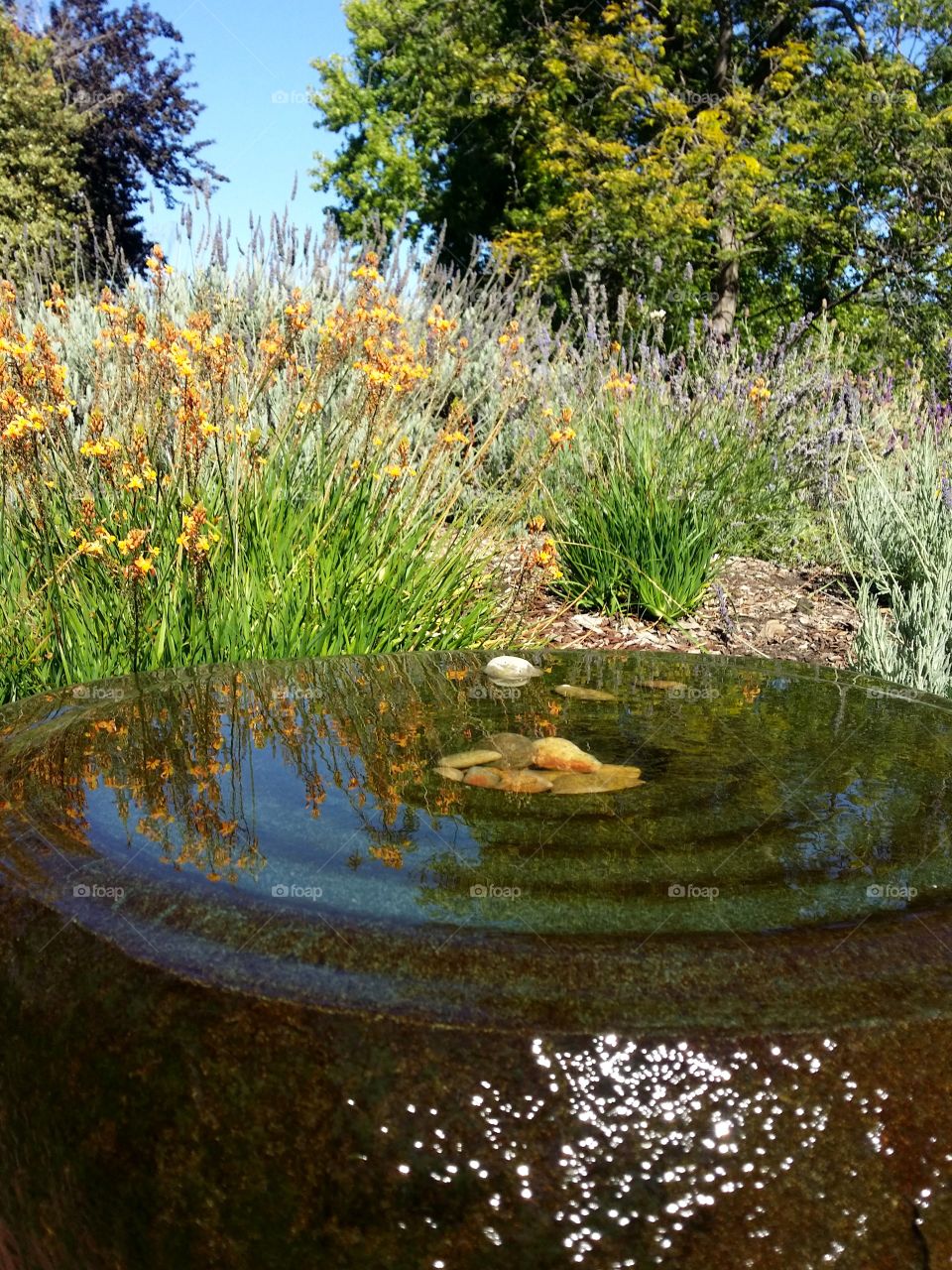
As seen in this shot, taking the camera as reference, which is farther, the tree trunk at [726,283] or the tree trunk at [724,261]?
the tree trunk at [724,261]

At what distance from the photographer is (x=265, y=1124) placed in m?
1.22

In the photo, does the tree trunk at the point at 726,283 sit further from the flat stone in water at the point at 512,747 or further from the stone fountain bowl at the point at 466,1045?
the stone fountain bowl at the point at 466,1045

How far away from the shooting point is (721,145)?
1827 cm

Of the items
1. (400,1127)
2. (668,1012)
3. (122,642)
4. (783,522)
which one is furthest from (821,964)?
(783,522)

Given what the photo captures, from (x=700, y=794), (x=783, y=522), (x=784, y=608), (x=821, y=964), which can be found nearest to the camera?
(x=821, y=964)

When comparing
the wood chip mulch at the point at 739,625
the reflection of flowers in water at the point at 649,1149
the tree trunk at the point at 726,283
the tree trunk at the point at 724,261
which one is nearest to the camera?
the reflection of flowers in water at the point at 649,1149

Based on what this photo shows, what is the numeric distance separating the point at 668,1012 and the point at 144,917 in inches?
25.9

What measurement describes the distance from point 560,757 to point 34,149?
24082 mm

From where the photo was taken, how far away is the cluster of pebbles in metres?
2.09

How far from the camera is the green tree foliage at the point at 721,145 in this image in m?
18.4

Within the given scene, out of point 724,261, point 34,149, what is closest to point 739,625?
point 724,261

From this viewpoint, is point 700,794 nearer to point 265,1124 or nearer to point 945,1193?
point 945,1193

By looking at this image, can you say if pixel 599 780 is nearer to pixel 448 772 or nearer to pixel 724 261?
pixel 448 772

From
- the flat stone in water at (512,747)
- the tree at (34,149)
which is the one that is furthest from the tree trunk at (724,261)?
the flat stone in water at (512,747)
